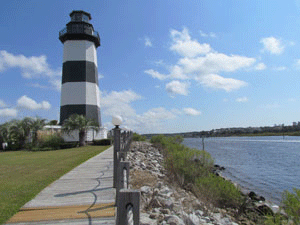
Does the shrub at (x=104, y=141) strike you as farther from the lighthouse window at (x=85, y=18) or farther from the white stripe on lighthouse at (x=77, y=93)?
the lighthouse window at (x=85, y=18)

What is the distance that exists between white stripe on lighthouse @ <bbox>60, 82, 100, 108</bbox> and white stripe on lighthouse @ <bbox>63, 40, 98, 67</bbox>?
9.42 ft

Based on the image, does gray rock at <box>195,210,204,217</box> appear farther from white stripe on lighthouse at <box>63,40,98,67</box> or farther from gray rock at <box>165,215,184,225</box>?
white stripe on lighthouse at <box>63,40,98,67</box>

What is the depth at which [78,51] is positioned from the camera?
918 inches

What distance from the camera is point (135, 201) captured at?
6.31 feet

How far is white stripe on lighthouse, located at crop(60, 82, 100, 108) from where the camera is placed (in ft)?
72.5

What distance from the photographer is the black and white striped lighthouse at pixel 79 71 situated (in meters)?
22.3

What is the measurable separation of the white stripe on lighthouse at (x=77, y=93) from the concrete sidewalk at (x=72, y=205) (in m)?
17.2

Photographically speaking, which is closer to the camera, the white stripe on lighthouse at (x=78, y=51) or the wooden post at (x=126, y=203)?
the wooden post at (x=126, y=203)

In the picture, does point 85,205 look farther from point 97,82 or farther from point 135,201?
point 97,82

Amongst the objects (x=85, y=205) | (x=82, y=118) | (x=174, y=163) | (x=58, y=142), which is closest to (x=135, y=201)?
(x=85, y=205)

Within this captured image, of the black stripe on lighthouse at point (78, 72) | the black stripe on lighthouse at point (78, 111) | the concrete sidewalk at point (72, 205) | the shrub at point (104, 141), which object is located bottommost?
the concrete sidewalk at point (72, 205)

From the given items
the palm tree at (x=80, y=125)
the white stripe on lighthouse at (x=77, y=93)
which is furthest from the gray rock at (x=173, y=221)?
the white stripe on lighthouse at (x=77, y=93)

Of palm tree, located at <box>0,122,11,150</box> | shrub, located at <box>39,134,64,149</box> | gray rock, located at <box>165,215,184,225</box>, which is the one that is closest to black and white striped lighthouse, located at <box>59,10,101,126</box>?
shrub, located at <box>39,134,64,149</box>

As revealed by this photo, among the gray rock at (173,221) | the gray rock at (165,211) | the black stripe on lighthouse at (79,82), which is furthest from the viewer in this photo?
the black stripe on lighthouse at (79,82)
